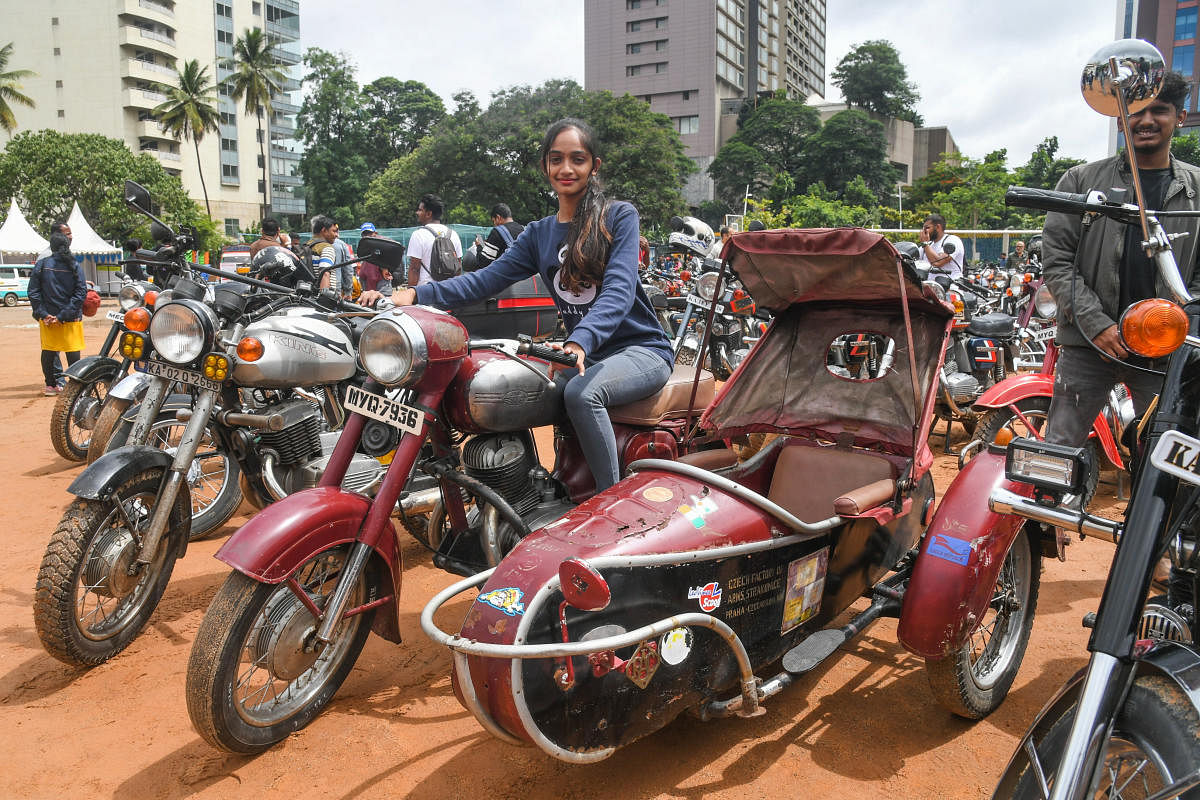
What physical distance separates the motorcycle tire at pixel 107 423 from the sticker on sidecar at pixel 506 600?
3.75m

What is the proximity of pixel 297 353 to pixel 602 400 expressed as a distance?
4.45ft

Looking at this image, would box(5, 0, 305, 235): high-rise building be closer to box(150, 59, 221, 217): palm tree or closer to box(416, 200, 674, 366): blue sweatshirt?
box(150, 59, 221, 217): palm tree

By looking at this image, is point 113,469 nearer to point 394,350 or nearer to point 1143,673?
point 394,350

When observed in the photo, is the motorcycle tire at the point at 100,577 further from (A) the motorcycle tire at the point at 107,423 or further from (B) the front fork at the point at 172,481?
(A) the motorcycle tire at the point at 107,423

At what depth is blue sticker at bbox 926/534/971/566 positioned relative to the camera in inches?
99.5

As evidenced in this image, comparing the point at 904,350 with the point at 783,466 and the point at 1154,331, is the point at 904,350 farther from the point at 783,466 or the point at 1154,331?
the point at 1154,331

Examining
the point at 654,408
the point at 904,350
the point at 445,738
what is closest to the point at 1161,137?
the point at 904,350

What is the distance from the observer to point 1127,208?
185cm

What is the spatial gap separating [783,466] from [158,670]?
2.59m

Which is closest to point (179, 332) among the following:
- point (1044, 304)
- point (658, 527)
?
point (658, 527)

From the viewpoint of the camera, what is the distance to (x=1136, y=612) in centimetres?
141

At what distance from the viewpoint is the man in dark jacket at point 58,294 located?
888cm

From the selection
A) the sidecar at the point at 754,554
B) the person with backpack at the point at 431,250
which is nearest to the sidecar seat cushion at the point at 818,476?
the sidecar at the point at 754,554

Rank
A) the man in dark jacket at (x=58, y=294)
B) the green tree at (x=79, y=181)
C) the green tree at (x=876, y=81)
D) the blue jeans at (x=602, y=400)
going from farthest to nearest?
the green tree at (x=876, y=81)
the green tree at (x=79, y=181)
the man in dark jacket at (x=58, y=294)
the blue jeans at (x=602, y=400)
